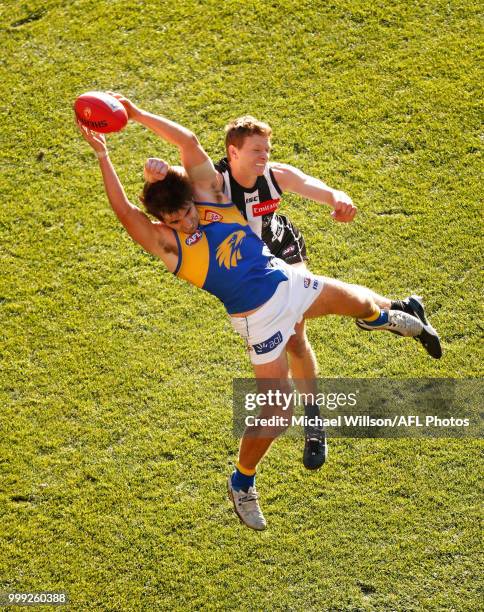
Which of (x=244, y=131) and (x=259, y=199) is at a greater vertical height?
(x=244, y=131)

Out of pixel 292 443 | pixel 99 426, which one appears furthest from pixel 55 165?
pixel 292 443

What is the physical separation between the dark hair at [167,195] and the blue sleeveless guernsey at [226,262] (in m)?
0.21

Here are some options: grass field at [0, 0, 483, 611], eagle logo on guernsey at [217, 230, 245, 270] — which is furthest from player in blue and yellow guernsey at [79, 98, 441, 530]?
grass field at [0, 0, 483, 611]

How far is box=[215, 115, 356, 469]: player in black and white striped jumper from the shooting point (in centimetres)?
726

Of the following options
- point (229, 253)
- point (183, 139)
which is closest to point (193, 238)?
point (229, 253)

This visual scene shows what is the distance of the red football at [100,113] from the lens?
674 cm

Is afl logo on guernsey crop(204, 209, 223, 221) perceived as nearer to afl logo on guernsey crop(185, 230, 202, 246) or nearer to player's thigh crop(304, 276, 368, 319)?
afl logo on guernsey crop(185, 230, 202, 246)

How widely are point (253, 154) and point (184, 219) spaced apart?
0.81 metres

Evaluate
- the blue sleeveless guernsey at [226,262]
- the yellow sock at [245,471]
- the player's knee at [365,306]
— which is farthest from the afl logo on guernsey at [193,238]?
the yellow sock at [245,471]

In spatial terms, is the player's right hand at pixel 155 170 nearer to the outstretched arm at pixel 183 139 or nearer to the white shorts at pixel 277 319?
the outstretched arm at pixel 183 139

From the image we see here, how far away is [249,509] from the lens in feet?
24.4

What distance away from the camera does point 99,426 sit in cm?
882

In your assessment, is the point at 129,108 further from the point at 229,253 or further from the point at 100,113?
the point at 229,253

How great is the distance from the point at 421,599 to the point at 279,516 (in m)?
1.38
